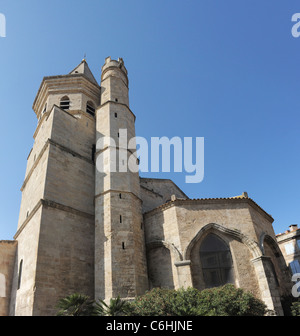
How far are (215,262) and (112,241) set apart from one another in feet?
14.1

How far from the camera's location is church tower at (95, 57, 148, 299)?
998cm

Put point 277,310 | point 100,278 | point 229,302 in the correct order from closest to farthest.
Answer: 1. point 229,302
2. point 277,310
3. point 100,278

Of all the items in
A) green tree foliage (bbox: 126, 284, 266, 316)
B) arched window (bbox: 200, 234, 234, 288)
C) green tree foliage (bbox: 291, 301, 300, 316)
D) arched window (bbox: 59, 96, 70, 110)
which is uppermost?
arched window (bbox: 59, 96, 70, 110)

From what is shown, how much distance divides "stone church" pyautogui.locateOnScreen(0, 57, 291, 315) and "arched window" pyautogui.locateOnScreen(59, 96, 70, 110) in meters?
2.46

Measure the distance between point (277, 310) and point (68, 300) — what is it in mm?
7289

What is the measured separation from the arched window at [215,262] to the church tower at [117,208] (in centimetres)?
252

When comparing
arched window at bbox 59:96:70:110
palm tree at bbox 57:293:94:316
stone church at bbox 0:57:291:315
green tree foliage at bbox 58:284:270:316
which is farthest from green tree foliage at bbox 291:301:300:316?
arched window at bbox 59:96:70:110

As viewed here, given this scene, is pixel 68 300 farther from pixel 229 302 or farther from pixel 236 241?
pixel 236 241

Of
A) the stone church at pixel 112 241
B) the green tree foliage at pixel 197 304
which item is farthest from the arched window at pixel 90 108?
the green tree foliage at pixel 197 304

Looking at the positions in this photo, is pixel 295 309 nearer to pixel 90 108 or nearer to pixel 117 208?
pixel 117 208

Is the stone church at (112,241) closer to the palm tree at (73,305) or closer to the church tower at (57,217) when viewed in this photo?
the church tower at (57,217)

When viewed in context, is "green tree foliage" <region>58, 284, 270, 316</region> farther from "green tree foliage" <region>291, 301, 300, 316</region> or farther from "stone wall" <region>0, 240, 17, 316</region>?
"stone wall" <region>0, 240, 17, 316</region>

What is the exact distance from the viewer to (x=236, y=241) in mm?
10875
